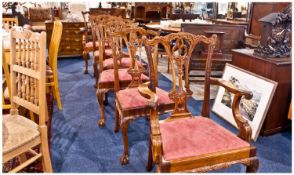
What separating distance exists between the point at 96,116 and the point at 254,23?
2.52 metres

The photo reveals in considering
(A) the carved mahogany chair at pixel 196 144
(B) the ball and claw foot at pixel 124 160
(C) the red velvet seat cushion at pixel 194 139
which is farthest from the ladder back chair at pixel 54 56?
(C) the red velvet seat cushion at pixel 194 139

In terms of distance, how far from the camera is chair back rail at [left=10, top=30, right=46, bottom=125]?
5.19 feet

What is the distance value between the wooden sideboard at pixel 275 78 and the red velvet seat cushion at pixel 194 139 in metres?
1.00

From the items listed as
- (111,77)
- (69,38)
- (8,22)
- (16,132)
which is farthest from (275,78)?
(69,38)

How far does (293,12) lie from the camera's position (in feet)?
7.47

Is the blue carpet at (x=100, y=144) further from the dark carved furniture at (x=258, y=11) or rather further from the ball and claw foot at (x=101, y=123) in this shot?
the dark carved furniture at (x=258, y=11)

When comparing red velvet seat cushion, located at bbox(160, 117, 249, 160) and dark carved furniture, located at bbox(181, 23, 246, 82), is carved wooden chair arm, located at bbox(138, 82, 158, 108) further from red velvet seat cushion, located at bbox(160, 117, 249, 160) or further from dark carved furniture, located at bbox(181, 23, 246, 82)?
dark carved furniture, located at bbox(181, 23, 246, 82)

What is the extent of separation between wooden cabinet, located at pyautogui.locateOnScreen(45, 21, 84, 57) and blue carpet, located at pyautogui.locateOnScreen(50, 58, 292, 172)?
2.39 meters

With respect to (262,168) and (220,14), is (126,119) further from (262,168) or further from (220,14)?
(220,14)

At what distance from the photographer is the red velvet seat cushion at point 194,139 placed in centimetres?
143

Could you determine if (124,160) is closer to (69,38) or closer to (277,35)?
(277,35)

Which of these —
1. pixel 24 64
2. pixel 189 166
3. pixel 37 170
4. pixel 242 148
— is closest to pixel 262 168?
pixel 242 148

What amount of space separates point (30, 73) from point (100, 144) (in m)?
1.01

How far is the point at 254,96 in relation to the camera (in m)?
2.53
